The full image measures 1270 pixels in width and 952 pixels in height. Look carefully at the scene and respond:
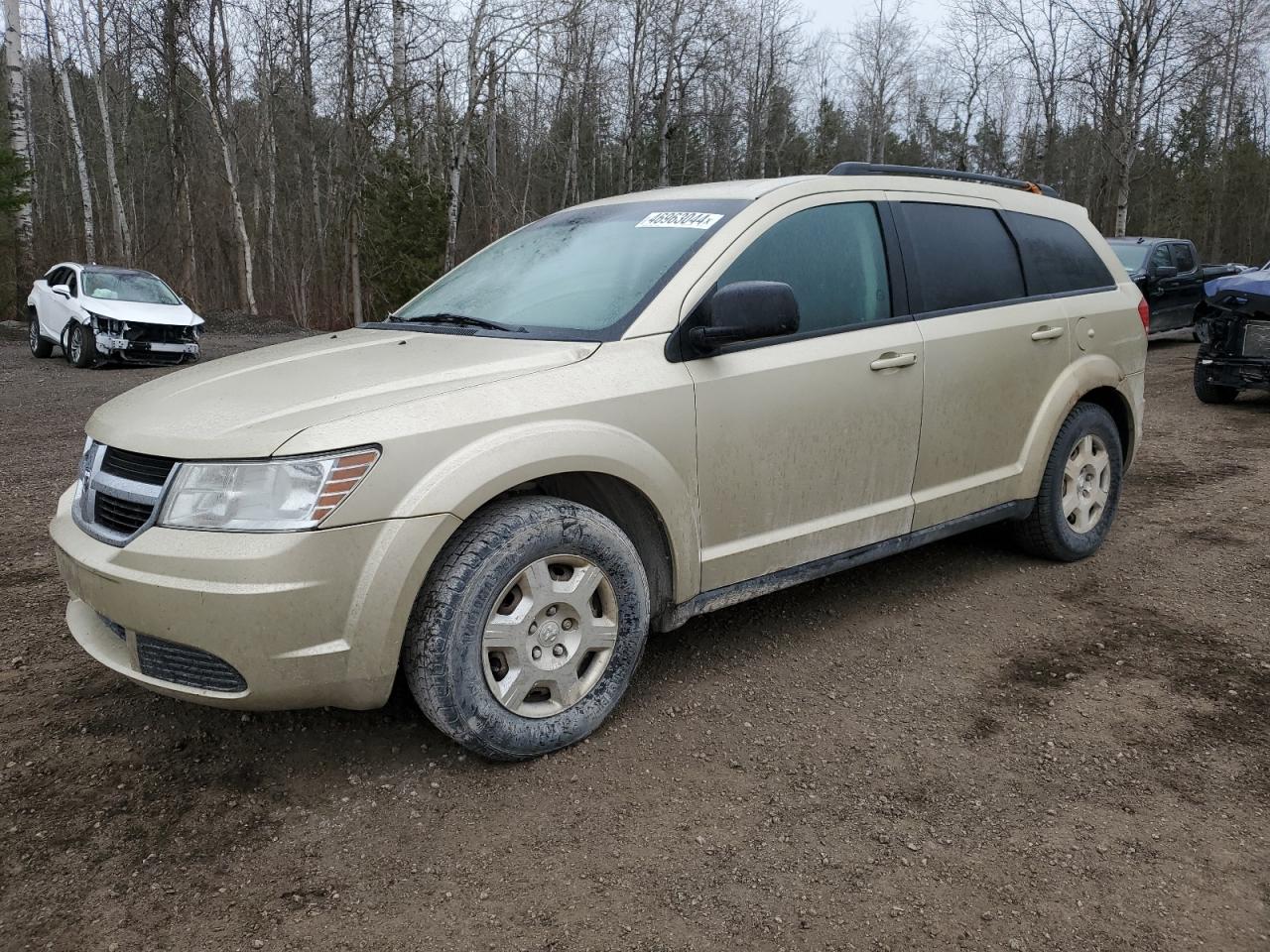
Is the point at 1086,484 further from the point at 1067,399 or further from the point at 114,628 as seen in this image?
the point at 114,628

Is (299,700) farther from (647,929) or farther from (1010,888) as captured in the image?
(1010,888)

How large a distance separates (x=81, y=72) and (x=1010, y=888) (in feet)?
136

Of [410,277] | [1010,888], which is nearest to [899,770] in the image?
[1010,888]

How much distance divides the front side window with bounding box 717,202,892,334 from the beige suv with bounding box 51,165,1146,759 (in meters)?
0.01

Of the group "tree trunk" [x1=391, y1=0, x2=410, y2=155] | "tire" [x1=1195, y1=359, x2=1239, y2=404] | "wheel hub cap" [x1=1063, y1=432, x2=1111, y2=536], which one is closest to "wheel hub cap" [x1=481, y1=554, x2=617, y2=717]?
"wheel hub cap" [x1=1063, y1=432, x2=1111, y2=536]

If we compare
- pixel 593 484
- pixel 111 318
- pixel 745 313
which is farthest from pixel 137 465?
pixel 111 318

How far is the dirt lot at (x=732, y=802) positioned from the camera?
86.4 inches

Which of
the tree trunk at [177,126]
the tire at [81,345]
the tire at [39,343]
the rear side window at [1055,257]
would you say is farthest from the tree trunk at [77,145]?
the rear side window at [1055,257]

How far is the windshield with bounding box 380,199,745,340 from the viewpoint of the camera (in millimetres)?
3193

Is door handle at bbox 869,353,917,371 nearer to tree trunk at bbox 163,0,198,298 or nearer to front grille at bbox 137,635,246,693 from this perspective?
front grille at bbox 137,635,246,693

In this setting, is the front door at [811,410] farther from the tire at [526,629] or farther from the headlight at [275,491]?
the headlight at [275,491]

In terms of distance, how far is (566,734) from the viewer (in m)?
2.89

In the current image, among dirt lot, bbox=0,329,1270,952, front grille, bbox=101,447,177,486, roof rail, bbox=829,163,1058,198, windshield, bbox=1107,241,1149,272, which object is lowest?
dirt lot, bbox=0,329,1270,952

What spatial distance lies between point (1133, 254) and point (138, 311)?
1456cm
